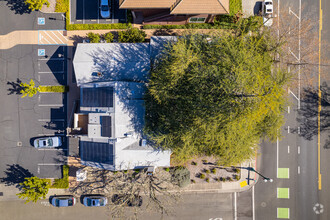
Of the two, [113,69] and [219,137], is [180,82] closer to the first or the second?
[219,137]

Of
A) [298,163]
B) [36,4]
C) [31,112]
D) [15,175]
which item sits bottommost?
[15,175]

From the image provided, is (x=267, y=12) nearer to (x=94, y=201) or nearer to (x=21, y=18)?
(x=21, y=18)

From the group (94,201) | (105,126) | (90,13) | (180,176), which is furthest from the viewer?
(90,13)

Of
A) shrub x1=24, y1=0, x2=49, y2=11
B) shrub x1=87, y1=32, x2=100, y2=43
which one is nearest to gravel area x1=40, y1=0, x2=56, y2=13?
shrub x1=24, y1=0, x2=49, y2=11

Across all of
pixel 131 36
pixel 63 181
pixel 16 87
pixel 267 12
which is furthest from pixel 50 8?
pixel 267 12

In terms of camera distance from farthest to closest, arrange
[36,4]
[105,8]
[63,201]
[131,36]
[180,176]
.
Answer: [63,201] < [105,8] < [180,176] < [36,4] < [131,36]

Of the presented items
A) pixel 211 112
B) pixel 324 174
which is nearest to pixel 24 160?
pixel 211 112

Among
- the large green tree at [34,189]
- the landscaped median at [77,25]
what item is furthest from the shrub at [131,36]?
the large green tree at [34,189]
